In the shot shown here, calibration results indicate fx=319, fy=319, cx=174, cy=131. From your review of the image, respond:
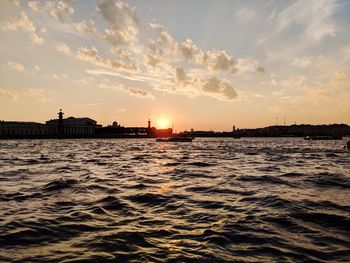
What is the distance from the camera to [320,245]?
23.0ft

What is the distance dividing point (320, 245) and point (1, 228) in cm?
784

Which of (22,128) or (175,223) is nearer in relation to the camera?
(175,223)

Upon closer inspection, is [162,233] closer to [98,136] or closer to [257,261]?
[257,261]

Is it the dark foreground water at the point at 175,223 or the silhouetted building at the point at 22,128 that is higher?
the silhouetted building at the point at 22,128

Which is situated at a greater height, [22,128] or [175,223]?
[22,128]

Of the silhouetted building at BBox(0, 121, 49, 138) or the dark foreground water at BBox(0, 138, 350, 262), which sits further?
the silhouetted building at BBox(0, 121, 49, 138)

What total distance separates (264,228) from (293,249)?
1.62m

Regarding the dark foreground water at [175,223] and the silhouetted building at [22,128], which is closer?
the dark foreground water at [175,223]

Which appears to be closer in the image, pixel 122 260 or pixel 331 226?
pixel 122 260

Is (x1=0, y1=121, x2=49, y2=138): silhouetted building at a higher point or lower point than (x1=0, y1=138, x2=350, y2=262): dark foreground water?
higher

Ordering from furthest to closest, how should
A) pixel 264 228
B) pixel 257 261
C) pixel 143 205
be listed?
pixel 143 205 < pixel 264 228 < pixel 257 261

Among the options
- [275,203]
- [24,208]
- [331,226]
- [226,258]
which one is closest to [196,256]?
[226,258]

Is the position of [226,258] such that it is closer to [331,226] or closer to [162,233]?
[162,233]

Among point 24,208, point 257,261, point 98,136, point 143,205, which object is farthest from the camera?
point 98,136
